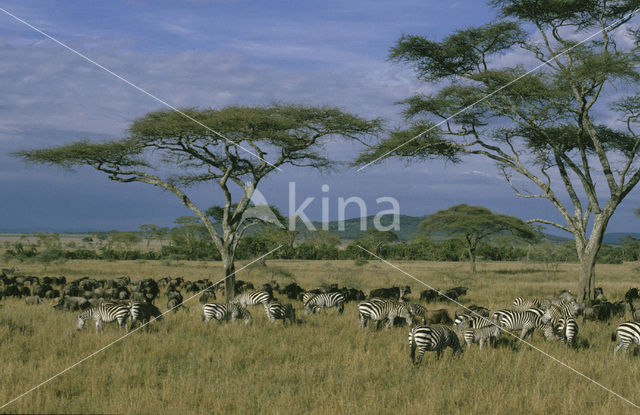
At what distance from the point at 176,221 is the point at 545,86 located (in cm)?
4595

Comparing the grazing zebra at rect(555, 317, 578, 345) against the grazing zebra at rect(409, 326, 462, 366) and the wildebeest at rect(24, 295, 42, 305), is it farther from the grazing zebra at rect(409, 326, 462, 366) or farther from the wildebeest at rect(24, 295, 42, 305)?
the wildebeest at rect(24, 295, 42, 305)

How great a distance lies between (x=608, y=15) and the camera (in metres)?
19.1

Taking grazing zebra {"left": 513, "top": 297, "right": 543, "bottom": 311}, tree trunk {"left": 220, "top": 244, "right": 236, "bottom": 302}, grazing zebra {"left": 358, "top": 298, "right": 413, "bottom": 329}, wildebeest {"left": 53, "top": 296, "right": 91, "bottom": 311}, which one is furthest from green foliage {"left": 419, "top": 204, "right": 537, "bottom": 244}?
wildebeest {"left": 53, "top": 296, "right": 91, "bottom": 311}

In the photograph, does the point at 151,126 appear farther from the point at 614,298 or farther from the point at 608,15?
the point at 614,298

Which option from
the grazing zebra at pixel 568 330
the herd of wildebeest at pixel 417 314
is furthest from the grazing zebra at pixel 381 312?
the grazing zebra at pixel 568 330

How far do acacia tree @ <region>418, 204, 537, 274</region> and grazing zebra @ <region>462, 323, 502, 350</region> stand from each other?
1072 inches

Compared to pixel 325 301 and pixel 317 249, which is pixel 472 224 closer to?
pixel 317 249

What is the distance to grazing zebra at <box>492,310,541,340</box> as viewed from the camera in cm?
1113

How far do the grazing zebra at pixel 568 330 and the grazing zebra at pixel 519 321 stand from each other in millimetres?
565

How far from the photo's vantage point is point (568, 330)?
10281mm

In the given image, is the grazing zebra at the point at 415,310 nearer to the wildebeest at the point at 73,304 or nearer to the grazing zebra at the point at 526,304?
the grazing zebra at the point at 526,304

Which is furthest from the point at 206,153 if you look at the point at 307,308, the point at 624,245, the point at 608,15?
the point at 624,245

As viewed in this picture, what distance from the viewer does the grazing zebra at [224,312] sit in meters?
12.4

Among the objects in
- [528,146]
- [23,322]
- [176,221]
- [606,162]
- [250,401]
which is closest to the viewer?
[250,401]
